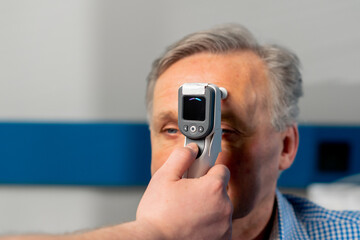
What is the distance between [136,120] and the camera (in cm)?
185

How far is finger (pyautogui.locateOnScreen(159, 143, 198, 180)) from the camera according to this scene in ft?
2.13

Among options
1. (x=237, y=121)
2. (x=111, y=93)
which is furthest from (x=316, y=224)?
(x=111, y=93)

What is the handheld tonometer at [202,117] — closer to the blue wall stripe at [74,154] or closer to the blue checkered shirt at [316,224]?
the blue checkered shirt at [316,224]

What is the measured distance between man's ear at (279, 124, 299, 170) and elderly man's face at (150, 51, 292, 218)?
6cm

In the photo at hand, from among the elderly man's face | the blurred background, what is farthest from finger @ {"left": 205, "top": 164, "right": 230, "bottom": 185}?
the blurred background

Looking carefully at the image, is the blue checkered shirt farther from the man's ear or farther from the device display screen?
the device display screen

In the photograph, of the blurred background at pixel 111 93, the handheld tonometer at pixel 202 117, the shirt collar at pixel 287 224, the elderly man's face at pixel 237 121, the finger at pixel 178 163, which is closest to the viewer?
the finger at pixel 178 163

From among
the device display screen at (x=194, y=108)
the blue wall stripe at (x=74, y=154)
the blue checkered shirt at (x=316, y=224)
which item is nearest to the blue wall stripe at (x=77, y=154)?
the blue wall stripe at (x=74, y=154)

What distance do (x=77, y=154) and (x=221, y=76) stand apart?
1088 mm

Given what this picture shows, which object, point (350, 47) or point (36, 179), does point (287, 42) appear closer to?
point (350, 47)

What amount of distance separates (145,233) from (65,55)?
147 cm

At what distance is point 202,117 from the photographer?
0.78 m

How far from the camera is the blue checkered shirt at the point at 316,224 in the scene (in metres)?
1.16

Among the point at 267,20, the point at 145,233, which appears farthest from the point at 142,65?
the point at 145,233
